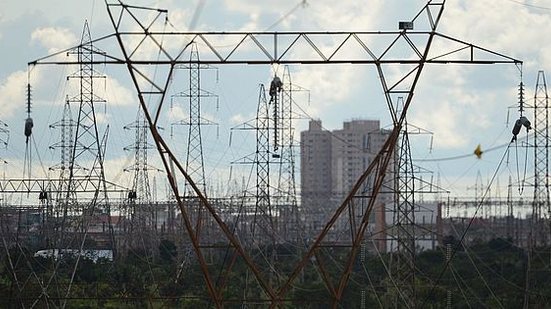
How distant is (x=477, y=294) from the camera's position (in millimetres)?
56188

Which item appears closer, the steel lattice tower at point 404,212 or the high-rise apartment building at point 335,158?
the steel lattice tower at point 404,212

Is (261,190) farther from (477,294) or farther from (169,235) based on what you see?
(169,235)

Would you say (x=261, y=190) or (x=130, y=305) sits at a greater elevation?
(x=261, y=190)

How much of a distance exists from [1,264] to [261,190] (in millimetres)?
18852

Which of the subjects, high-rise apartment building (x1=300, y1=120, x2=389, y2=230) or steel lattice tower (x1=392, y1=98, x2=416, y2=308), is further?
high-rise apartment building (x1=300, y1=120, x2=389, y2=230)

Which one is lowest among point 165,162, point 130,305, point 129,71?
point 130,305

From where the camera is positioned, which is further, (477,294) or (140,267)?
(140,267)

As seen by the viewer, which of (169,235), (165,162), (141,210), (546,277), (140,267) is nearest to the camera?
(165,162)

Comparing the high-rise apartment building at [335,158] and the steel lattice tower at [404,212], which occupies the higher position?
the high-rise apartment building at [335,158]

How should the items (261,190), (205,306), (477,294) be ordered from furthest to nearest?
1. (477,294)
2. (261,190)
3. (205,306)

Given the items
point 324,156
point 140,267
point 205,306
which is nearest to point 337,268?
point 140,267

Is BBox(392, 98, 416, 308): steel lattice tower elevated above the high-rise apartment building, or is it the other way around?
the high-rise apartment building

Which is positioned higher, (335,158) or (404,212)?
(335,158)

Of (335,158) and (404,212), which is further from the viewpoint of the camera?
(335,158)
